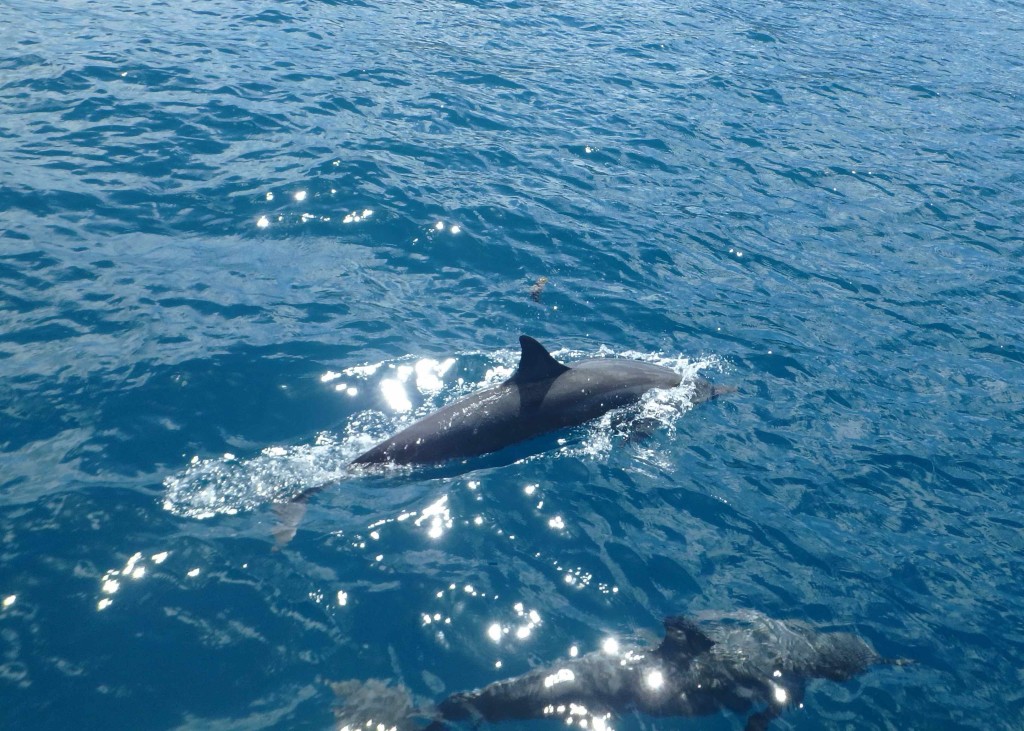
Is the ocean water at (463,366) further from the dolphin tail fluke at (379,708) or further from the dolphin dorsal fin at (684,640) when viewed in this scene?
the dolphin dorsal fin at (684,640)

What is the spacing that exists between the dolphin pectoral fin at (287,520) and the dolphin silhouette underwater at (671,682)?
2.12m

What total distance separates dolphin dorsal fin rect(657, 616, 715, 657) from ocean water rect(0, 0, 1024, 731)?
35 centimetres

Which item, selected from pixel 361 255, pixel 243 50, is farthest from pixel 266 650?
pixel 243 50

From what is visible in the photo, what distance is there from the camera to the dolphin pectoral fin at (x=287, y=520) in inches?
396

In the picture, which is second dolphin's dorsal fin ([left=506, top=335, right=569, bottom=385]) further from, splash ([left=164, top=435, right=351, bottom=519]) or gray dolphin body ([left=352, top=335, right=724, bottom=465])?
splash ([left=164, top=435, right=351, bottom=519])

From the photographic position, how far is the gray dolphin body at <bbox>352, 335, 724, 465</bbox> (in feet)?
37.4

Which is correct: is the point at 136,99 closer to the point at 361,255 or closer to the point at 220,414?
the point at 361,255

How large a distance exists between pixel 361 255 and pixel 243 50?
41.9 feet

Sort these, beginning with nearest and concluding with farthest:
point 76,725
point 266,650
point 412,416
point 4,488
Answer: point 76,725
point 266,650
point 4,488
point 412,416

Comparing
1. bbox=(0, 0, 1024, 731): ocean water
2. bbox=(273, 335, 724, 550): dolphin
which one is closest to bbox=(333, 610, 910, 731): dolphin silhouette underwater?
bbox=(0, 0, 1024, 731): ocean water

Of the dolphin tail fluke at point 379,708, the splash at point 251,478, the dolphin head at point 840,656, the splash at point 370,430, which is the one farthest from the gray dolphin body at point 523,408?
the dolphin head at point 840,656

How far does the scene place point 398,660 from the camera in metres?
8.88

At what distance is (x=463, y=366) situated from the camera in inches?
525

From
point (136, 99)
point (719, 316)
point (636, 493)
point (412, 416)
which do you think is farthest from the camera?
point (136, 99)
